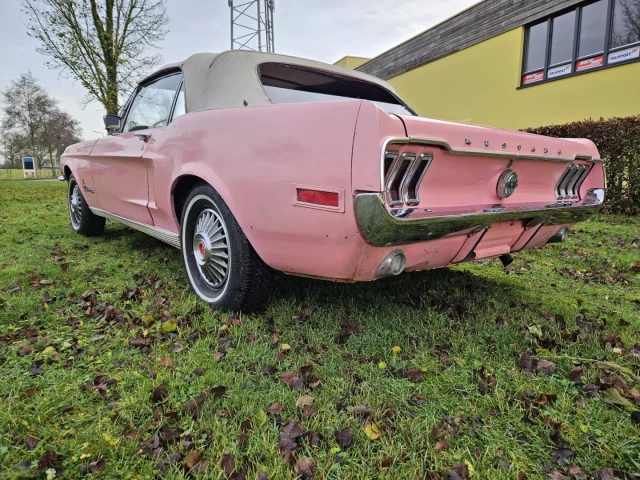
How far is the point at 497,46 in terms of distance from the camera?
36.7ft

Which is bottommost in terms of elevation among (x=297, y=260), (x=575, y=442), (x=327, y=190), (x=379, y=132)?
(x=575, y=442)

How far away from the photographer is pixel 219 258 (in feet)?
8.52

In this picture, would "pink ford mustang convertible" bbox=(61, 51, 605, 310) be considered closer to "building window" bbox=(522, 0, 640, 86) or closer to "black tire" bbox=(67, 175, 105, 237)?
"black tire" bbox=(67, 175, 105, 237)

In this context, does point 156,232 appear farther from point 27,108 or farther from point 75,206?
point 27,108

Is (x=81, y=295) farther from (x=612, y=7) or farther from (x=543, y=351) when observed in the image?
(x=612, y=7)

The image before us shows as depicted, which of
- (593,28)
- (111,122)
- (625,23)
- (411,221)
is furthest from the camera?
(593,28)

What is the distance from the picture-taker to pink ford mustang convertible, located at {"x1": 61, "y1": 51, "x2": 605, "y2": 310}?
1766 mm

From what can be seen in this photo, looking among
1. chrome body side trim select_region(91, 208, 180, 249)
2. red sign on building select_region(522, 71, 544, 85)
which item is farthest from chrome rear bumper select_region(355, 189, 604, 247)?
red sign on building select_region(522, 71, 544, 85)

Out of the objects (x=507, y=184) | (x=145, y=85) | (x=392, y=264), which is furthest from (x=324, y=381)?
(x=145, y=85)

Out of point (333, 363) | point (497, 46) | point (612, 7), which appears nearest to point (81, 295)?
point (333, 363)

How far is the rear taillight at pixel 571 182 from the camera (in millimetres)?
2656

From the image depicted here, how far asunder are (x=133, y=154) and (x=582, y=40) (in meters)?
9.75

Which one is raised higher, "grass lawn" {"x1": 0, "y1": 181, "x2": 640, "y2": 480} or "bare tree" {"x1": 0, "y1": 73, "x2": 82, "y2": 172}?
"bare tree" {"x1": 0, "y1": 73, "x2": 82, "y2": 172}

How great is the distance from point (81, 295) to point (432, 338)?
236 centimetres
